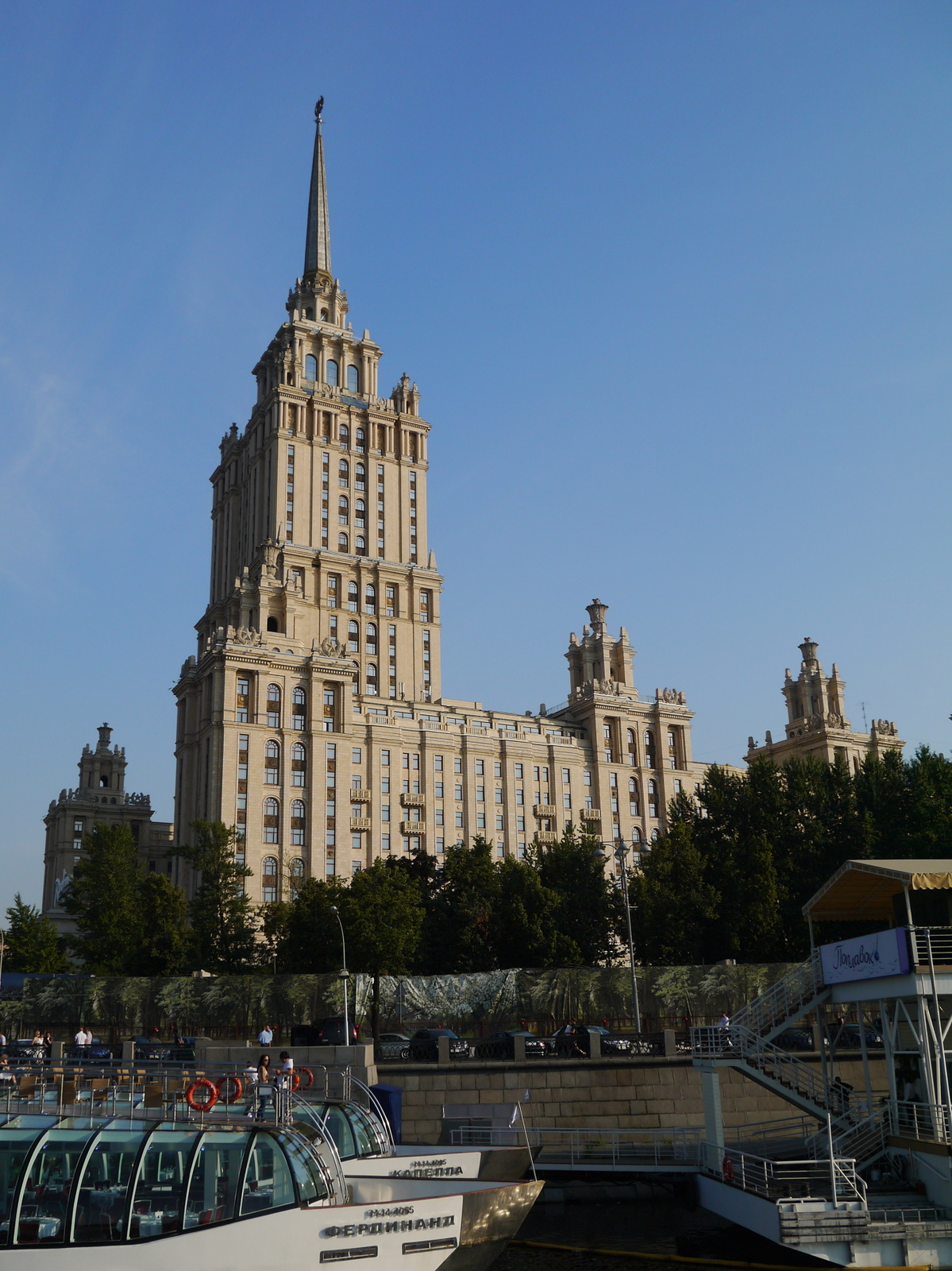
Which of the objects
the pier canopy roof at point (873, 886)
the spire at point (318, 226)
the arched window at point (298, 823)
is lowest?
the pier canopy roof at point (873, 886)

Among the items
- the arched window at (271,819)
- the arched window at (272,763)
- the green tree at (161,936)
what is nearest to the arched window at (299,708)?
the arched window at (272,763)

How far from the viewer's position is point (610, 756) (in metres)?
141

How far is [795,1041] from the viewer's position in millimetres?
48531

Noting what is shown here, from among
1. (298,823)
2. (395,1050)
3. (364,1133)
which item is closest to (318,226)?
(298,823)

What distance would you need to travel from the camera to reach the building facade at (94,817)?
16925cm

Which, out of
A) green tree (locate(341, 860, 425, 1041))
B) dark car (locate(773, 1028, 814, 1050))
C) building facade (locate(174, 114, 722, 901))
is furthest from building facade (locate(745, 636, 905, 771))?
dark car (locate(773, 1028, 814, 1050))

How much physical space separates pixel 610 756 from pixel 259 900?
47415 millimetres

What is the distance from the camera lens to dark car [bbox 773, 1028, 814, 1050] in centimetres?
4791

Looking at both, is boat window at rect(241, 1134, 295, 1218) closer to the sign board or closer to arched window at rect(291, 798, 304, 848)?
the sign board

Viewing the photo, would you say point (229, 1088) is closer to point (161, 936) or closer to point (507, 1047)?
point (507, 1047)

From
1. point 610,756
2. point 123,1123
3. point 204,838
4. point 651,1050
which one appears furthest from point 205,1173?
point 610,756

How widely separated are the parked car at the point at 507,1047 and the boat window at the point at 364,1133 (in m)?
16.3

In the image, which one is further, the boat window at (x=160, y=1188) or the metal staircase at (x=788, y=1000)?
the metal staircase at (x=788, y=1000)

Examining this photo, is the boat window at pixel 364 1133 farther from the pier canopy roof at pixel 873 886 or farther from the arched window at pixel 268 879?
the arched window at pixel 268 879
